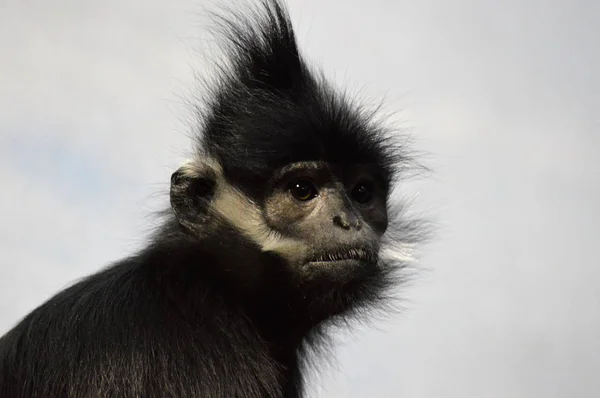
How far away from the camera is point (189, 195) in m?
8.09

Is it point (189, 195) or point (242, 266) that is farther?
point (189, 195)

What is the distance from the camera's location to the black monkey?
7184mm

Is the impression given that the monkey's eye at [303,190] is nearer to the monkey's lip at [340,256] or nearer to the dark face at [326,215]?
the dark face at [326,215]

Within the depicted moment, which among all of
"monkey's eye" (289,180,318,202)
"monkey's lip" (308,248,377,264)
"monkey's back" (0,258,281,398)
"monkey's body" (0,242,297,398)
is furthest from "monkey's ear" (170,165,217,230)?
"monkey's lip" (308,248,377,264)

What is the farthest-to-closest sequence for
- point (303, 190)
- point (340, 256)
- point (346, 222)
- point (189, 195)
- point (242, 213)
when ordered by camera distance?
1. point (189, 195)
2. point (242, 213)
3. point (303, 190)
4. point (346, 222)
5. point (340, 256)

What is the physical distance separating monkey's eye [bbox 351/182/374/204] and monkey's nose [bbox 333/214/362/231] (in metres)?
0.40

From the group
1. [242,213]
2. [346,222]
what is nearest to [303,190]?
[346,222]

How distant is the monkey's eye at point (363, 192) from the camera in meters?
8.12

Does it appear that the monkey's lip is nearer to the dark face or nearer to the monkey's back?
the dark face

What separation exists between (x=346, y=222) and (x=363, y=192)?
603mm

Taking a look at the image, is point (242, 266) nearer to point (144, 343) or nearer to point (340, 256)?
point (340, 256)

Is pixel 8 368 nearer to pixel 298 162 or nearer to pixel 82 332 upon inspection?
pixel 82 332

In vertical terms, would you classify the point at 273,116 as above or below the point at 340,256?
above

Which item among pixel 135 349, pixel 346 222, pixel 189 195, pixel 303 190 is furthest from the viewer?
pixel 189 195
